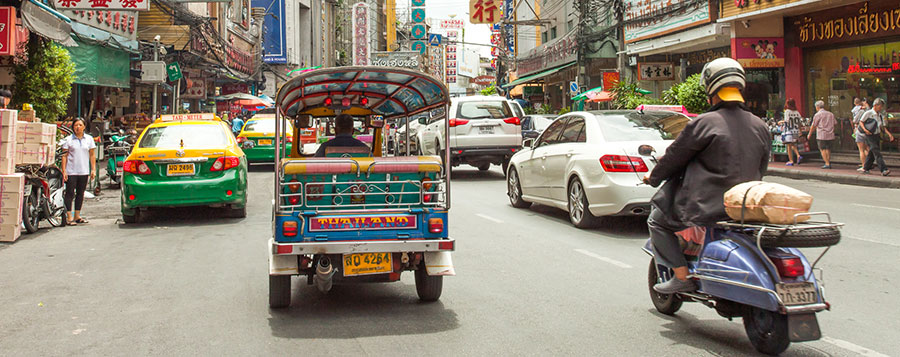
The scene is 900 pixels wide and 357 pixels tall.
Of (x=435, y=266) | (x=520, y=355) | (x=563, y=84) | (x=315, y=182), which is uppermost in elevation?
(x=563, y=84)

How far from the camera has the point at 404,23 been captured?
172250mm

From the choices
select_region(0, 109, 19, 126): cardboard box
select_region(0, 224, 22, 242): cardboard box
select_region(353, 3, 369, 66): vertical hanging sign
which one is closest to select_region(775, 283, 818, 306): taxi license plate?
select_region(0, 224, 22, 242): cardboard box

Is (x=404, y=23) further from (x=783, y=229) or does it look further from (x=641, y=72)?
(x=783, y=229)

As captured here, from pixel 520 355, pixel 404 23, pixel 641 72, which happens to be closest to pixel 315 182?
pixel 520 355

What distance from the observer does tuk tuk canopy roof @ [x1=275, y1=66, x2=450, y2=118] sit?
641cm

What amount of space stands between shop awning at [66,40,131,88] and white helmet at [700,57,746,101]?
1810cm

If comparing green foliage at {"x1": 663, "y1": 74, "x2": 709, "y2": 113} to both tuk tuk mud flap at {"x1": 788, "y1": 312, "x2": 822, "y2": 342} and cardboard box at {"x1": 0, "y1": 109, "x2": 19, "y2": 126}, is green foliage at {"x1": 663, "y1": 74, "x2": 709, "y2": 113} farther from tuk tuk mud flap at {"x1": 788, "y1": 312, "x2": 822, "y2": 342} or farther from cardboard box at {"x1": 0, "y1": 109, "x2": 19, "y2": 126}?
tuk tuk mud flap at {"x1": 788, "y1": 312, "x2": 822, "y2": 342}

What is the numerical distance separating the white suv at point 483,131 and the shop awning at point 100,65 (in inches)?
365

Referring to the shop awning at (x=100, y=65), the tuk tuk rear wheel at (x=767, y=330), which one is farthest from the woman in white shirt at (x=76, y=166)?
the tuk tuk rear wheel at (x=767, y=330)

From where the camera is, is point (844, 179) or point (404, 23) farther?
point (404, 23)

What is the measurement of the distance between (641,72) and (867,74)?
31.4 ft

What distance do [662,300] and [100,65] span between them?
19.9 metres

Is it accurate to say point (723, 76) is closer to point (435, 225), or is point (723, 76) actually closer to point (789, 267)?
point (789, 267)

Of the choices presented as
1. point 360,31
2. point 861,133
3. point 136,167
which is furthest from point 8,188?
point 360,31
